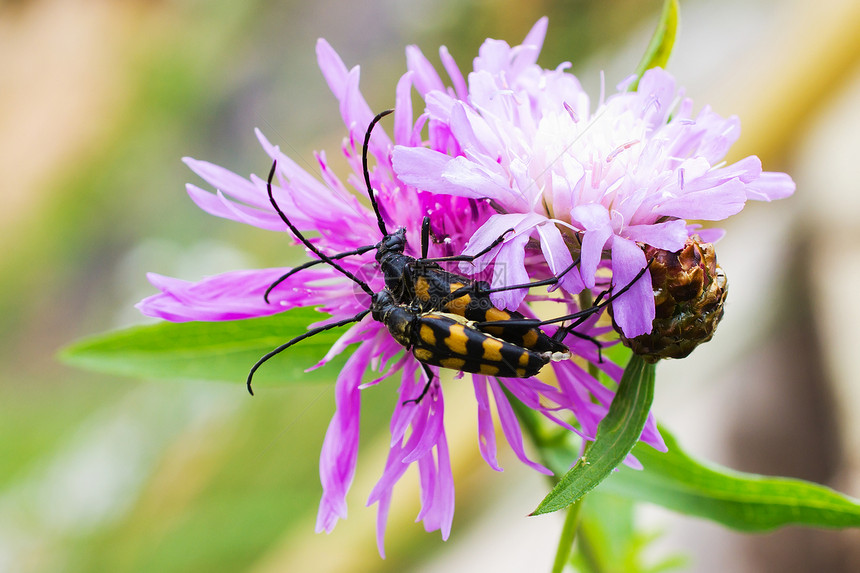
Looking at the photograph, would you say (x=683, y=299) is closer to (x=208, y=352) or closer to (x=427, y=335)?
(x=427, y=335)

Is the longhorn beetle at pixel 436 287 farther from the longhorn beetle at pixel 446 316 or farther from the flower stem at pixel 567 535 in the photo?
the flower stem at pixel 567 535

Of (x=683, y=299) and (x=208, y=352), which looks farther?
(x=208, y=352)

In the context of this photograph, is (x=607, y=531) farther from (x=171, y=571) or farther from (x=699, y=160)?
(x=171, y=571)

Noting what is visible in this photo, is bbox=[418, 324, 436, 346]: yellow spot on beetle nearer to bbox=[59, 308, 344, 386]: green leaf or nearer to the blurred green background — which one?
bbox=[59, 308, 344, 386]: green leaf

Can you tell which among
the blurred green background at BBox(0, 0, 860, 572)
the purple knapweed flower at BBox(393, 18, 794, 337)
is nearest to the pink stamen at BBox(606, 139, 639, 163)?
the purple knapweed flower at BBox(393, 18, 794, 337)

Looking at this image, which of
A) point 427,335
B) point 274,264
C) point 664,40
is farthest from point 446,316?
point 274,264

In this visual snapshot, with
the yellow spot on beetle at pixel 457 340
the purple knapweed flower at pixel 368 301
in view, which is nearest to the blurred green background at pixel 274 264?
the purple knapweed flower at pixel 368 301
